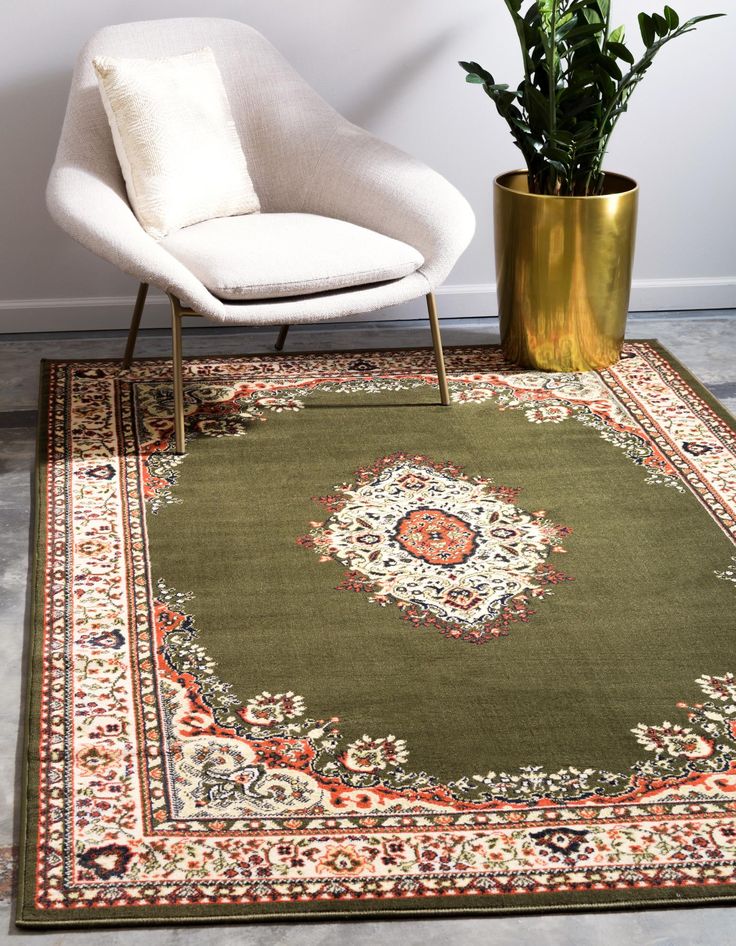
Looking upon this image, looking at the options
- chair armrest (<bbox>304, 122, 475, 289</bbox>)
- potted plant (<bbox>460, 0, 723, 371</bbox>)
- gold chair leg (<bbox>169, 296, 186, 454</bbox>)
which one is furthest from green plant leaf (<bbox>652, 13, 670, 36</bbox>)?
gold chair leg (<bbox>169, 296, 186, 454</bbox>)

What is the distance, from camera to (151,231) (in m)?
3.08

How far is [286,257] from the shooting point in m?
2.86

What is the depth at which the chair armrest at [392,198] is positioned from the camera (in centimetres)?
304

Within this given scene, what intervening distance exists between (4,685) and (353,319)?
2133mm

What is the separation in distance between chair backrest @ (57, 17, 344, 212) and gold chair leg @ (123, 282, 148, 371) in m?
0.44

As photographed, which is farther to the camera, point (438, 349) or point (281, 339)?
point (281, 339)

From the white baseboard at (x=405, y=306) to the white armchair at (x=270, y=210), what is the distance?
1.36 feet

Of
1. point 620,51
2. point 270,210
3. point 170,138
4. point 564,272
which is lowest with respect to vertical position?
point 564,272

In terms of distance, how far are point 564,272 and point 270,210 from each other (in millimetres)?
856

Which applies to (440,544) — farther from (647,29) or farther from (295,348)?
(647,29)

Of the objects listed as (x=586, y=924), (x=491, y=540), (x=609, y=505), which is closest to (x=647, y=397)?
(x=609, y=505)

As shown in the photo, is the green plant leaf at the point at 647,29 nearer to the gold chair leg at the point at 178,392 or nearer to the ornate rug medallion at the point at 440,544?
the ornate rug medallion at the point at 440,544

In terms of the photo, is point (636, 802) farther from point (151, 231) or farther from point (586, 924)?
point (151, 231)

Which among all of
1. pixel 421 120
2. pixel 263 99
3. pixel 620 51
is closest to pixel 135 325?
pixel 263 99
